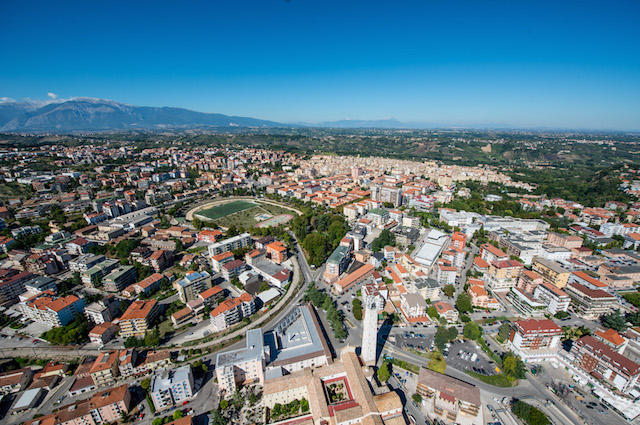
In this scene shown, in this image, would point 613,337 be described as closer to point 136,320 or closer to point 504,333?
point 504,333

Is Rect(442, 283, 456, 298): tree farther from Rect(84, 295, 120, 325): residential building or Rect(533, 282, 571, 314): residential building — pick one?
Rect(84, 295, 120, 325): residential building

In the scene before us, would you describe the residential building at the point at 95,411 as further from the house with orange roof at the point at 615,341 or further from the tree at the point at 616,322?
the tree at the point at 616,322

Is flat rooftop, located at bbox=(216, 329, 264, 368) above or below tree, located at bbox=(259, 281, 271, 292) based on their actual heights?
above

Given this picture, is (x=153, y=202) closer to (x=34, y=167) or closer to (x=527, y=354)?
(x=34, y=167)

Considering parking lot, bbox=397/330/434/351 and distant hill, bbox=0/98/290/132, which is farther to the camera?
distant hill, bbox=0/98/290/132

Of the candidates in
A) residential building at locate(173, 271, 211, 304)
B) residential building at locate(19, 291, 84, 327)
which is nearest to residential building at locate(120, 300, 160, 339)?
residential building at locate(173, 271, 211, 304)

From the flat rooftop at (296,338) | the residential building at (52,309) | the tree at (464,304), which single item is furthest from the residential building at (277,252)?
the tree at (464,304)
